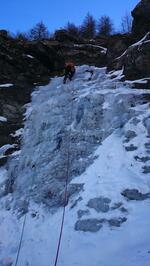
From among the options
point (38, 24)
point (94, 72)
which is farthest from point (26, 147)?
point (38, 24)

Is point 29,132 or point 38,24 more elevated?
point 38,24

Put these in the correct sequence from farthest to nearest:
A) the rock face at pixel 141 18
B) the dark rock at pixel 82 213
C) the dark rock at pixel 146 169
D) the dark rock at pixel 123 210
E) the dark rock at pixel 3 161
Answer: the rock face at pixel 141 18 → the dark rock at pixel 3 161 → the dark rock at pixel 146 169 → the dark rock at pixel 82 213 → the dark rock at pixel 123 210

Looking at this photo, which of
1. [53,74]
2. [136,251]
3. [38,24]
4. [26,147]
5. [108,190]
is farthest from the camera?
[38,24]

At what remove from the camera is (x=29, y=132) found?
18.7 metres

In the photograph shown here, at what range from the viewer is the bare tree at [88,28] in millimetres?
39881

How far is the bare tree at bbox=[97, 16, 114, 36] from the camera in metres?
41.9

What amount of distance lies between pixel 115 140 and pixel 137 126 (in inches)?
37.5

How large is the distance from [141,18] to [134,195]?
513 inches

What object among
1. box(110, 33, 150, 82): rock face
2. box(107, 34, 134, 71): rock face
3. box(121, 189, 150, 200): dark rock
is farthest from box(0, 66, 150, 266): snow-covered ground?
box(107, 34, 134, 71): rock face

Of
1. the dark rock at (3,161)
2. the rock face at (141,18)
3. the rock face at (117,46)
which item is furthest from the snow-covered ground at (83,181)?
the rock face at (141,18)

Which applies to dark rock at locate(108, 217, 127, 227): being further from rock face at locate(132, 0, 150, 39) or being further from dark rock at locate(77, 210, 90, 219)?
rock face at locate(132, 0, 150, 39)

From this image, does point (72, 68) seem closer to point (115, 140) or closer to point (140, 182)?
point (115, 140)

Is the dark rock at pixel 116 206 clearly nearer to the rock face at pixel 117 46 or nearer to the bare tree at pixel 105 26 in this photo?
the rock face at pixel 117 46

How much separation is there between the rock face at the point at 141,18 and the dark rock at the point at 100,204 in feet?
39.5
